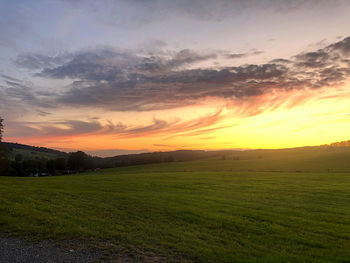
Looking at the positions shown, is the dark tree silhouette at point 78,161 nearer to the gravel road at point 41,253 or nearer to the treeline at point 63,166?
the treeline at point 63,166

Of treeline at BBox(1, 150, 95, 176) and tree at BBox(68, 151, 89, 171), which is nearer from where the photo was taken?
treeline at BBox(1, 150, 95, 176)

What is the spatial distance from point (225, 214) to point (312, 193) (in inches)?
615

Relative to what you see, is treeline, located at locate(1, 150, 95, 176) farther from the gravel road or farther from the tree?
the gravel road

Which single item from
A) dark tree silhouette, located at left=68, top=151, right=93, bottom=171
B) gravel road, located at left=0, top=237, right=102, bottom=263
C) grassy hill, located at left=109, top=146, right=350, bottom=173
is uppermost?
dark tree silhouette, located at left=68, top=151, right=93, bottom=171

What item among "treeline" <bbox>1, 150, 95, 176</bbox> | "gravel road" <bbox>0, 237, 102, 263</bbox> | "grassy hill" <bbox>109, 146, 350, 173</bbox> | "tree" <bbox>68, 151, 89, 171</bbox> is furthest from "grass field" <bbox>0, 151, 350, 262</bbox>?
"treeline" <bbox>1, 150, 95, 176</bbox>

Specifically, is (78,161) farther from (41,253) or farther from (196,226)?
(41,253)

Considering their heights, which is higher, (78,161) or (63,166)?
(78,161)

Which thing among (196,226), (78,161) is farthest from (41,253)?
(78,161)

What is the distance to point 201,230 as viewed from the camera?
13.6m

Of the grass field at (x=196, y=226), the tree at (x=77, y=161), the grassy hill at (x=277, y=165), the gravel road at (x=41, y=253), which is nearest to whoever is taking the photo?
the gravel road at (x=41, y=253)

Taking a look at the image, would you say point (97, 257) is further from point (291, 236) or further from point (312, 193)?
point (312, 193)

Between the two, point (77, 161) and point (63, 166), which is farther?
point (63, 166)

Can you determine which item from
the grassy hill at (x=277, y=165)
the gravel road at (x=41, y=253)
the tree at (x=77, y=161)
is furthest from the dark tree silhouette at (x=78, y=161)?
the gravel road at (x=41, y=253)

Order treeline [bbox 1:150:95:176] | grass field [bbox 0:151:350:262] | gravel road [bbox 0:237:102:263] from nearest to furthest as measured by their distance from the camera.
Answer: gravel road [bbox 0:237:102:263] → grass field [bbox 0:151:350:262] → treeline [bbox 1:150:95:176]
